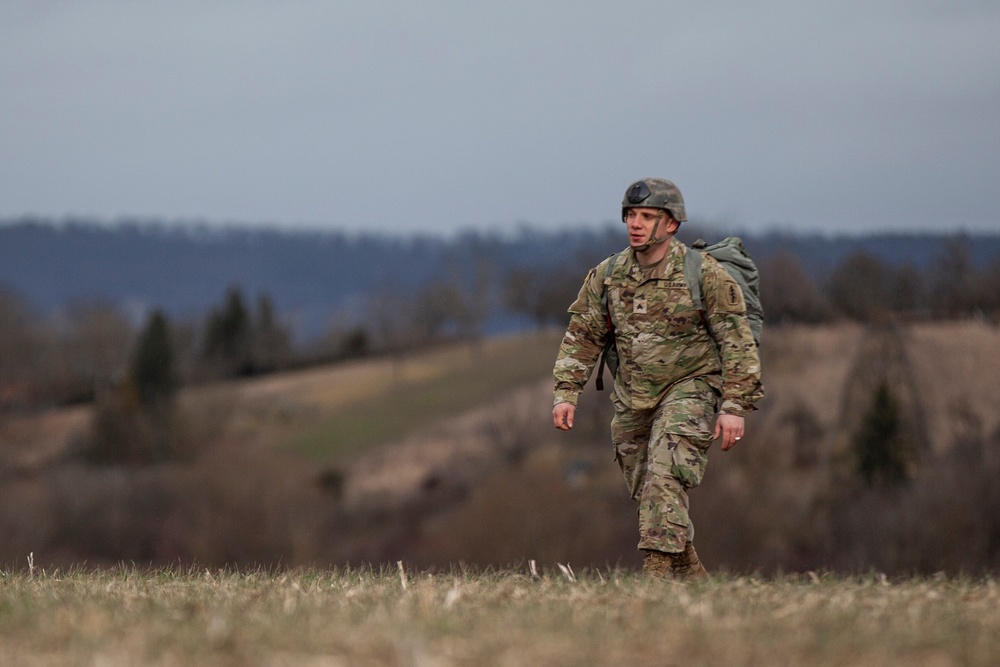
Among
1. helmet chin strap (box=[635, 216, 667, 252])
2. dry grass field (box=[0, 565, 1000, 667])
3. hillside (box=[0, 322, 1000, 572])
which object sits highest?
helmet chin strap (box=[635, 216, 667, 252])

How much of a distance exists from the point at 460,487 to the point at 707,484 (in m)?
24.1

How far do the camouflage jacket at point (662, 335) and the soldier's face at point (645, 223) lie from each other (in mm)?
141

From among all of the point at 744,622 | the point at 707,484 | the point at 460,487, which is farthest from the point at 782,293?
the point at 744,622

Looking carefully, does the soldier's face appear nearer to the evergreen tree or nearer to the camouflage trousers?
the camouflage trousers

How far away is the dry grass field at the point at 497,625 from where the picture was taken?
498 cm

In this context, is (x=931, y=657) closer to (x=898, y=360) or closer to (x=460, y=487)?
(x=898, y=360)

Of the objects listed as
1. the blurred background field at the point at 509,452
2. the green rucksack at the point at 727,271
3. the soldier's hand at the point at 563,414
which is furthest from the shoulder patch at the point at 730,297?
the blurred background field at the point at 509,452

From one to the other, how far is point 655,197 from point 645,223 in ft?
0.58

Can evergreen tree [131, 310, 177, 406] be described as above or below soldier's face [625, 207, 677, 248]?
below

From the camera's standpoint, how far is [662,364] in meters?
9.06

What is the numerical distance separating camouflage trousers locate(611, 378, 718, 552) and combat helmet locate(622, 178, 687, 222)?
3.65 feet

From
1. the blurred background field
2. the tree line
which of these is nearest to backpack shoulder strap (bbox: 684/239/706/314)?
the blurred background field

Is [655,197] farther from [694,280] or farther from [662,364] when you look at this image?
[662,364]

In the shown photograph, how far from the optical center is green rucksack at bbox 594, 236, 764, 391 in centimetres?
898
